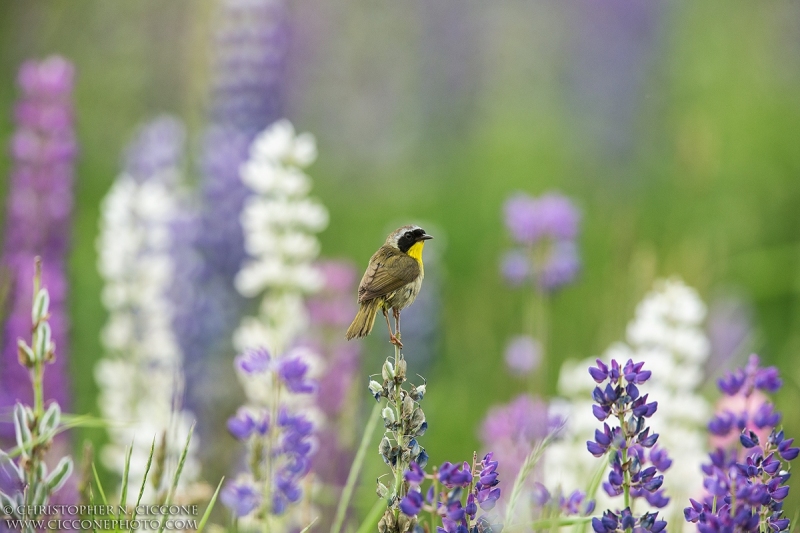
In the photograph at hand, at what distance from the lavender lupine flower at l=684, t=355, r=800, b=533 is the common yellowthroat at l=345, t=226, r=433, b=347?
0.40m

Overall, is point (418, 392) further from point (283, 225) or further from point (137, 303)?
point (137, 303)

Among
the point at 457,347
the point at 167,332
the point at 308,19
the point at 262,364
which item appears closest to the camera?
the point at 262,364

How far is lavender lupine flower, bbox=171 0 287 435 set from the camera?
345 centimetres

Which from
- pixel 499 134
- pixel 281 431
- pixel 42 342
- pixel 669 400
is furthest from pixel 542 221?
pixel 499 134

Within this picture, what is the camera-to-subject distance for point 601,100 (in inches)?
380

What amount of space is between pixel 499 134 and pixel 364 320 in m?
7.38

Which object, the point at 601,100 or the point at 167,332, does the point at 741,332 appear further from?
the point at 601,100

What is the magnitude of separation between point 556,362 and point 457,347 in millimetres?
528

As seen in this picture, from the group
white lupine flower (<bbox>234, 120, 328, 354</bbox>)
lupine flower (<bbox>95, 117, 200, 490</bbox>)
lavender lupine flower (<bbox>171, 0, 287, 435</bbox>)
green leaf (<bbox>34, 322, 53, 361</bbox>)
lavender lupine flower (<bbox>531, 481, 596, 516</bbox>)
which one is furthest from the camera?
lavender lupine flower (<bbox>171, 0, 287, 435</bbox>)

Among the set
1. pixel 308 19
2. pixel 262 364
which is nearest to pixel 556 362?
pixel 262 364

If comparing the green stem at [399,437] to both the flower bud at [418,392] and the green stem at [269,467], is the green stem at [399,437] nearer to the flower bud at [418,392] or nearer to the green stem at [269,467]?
the flower bud at [418,392]

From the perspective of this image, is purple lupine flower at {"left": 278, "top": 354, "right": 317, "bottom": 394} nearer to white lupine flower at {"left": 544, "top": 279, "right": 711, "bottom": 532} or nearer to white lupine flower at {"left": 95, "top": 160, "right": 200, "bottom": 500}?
white lupine flower at {"left": 544, "top": 279, "right": 711, "bottom": 532}

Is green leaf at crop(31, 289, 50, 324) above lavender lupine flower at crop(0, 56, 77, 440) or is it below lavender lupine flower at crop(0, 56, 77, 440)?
below

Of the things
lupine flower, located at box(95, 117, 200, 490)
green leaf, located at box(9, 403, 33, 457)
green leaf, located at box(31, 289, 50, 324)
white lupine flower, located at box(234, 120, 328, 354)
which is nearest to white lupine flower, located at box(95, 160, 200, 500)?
lupine flower, located at box(95, 117, 200, 490)
